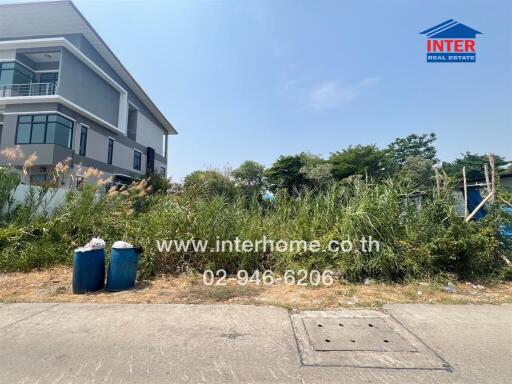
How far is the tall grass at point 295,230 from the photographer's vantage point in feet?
19.1

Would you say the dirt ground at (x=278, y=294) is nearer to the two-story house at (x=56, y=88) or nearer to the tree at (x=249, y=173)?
the two-story house at (x=56, y=88)

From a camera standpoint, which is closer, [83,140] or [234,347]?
[234,347]

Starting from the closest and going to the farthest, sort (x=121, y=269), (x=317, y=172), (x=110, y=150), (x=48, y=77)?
(x=121, y=269), (x=48, y=77), (x=317, y=172), (x=110, y=150)

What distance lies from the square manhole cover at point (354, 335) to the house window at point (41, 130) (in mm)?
23070

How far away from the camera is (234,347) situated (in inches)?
130

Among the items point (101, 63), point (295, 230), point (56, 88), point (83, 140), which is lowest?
point (295, 230)

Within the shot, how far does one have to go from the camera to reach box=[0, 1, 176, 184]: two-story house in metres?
21.2

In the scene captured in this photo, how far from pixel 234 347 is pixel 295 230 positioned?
3647mm

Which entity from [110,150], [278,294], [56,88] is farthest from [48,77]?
[278,294]

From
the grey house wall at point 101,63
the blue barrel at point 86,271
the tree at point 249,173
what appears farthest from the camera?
the tree at point 249,173

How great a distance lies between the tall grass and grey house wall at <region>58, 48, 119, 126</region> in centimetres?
1837

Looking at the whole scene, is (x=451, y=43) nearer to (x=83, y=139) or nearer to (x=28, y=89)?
(x=83, y=139)

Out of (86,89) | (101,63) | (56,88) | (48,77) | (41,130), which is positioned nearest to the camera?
(41,130)

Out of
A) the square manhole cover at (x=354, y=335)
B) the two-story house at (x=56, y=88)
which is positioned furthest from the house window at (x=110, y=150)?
the square manhole cover at (x=354, y=335)
